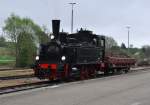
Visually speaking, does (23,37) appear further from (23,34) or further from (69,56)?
(69,56)

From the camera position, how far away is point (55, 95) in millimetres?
17000

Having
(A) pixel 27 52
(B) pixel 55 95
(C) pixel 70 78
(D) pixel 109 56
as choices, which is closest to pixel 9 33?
(A) pixel 27 52

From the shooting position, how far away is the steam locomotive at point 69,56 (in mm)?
25188

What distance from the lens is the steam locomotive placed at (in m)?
25.2

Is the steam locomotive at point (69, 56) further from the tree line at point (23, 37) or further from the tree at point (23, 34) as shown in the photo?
the tree at point (23, 34)

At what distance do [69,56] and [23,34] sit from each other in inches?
1424

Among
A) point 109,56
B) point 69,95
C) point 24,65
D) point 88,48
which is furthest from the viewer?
point 24,65

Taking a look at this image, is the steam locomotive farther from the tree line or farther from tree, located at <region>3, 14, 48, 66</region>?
tree, located at <region>3, 14, 48, 66</region>

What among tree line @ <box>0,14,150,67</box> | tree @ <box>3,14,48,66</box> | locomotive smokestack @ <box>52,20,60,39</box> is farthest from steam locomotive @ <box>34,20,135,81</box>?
tree @ <box>3,14,48,66</box>

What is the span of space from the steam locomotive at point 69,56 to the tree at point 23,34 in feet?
87.7

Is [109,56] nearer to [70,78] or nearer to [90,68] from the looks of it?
[90,68]

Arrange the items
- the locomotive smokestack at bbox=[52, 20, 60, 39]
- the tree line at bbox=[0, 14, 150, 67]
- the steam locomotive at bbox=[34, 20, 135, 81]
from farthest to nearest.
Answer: the tree line at bbox=[0, 14, 150, 67], the locomotive smokestack at bbox=[52, 20, 60, 39], the steam locomotive at bbox=[34, 20, 135, 81]

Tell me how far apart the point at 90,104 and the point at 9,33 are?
167ft

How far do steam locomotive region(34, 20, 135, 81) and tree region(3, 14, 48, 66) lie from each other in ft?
87.7
